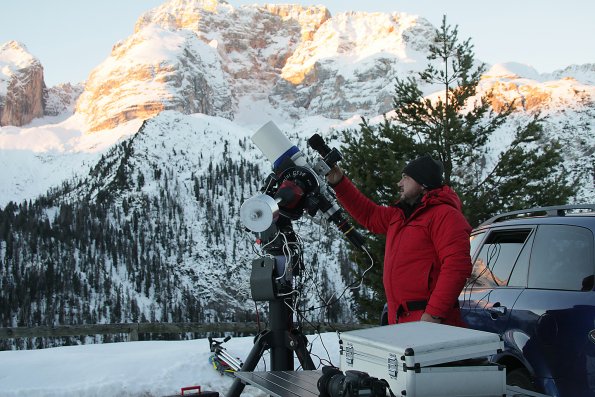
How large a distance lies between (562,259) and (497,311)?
596 millimetres

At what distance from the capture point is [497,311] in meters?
4.42

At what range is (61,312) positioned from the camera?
11531 centimetres

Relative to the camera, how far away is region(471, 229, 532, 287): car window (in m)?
4.58

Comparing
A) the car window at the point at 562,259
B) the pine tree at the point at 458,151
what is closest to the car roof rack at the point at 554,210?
the car window at the point at 562,259

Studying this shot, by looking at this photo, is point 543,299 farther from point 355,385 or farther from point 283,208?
point 355,385

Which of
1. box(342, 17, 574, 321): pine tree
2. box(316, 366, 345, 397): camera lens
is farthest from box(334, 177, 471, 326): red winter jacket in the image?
box(342, 17, 574, 321): pine tree

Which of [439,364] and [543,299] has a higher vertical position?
[543,299]

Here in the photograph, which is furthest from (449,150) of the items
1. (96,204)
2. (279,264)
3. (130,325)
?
(96,204)

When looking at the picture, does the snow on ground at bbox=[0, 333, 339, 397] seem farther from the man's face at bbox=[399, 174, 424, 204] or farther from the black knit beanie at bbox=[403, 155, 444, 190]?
the black knit beanie at bbox=[403, 155, 444, 190]

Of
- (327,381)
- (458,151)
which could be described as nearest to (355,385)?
(327,381)

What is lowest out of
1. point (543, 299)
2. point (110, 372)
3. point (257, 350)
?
point (110, 372)

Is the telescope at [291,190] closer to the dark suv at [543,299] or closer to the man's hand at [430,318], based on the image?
the man's hand at [430,318]

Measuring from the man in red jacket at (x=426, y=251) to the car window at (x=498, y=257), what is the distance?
86 centimetres

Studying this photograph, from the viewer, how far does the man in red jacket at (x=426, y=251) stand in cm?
361
